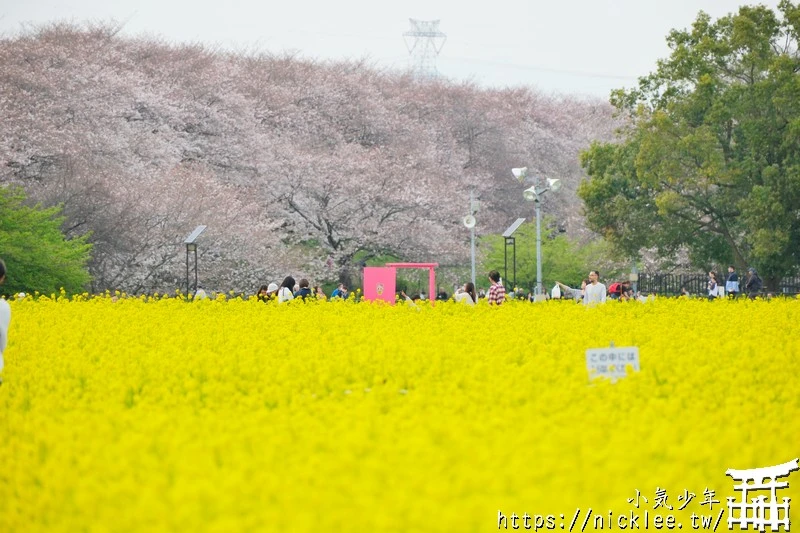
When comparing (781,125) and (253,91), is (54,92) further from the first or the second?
(781,125)

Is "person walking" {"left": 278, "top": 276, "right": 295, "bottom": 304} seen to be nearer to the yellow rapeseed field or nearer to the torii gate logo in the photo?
the yellow rapeseed field

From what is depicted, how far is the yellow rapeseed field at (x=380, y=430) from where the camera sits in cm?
508

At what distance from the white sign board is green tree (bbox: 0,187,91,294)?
19.6m

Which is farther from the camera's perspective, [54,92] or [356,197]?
[356,197]

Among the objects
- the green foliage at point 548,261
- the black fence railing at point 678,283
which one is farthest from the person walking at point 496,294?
the green foliage at point 548,261

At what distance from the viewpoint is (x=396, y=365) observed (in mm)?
9766

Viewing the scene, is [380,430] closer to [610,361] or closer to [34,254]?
[610,361]

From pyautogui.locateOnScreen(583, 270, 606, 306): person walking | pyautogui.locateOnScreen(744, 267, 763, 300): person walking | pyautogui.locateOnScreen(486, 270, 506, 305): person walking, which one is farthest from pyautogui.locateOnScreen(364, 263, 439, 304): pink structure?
pyautogui.locateOnScreen(486, 270, 506, 305): person walking

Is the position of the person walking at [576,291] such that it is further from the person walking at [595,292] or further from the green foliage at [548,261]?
the green foliage at [548,261]

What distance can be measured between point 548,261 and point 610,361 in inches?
1450

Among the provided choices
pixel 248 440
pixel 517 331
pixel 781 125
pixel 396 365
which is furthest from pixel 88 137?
pixel 248 440

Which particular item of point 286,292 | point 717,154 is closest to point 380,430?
point 286,292

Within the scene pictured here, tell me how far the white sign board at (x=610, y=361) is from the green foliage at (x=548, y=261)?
116 ft

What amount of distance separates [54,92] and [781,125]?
69.1 ft
